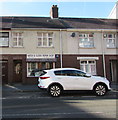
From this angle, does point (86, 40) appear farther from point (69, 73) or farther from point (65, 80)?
point (65, 80)

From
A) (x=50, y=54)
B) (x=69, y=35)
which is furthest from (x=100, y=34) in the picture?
(x=50, y=54)

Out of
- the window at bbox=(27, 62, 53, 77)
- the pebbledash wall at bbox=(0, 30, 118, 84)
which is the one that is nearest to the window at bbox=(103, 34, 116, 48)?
the pebbledash wall at bbox=(0, 30, 118, 84)

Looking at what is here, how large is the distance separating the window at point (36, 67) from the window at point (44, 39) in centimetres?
203

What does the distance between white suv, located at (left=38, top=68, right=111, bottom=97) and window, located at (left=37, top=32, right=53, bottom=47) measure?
22.7 ft

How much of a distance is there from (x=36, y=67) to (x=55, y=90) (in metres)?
6.95

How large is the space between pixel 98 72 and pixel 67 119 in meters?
12.0

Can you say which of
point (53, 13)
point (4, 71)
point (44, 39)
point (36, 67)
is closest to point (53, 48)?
point (44, 39)

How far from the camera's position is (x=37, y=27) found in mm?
16250

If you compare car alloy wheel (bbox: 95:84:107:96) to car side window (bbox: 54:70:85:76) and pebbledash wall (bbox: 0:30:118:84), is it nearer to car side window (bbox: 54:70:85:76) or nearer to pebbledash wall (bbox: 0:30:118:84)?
car side window (bbox: 54:70:85:76)

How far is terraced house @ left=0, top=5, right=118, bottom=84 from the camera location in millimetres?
15711

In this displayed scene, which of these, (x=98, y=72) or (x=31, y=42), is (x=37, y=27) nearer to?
(x=31, y=42)

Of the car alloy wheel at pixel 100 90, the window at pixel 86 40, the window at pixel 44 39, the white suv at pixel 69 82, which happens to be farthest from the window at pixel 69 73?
the window at pixel 86 40

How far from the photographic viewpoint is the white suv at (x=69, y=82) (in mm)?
9703

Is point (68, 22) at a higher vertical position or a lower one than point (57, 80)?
higher
